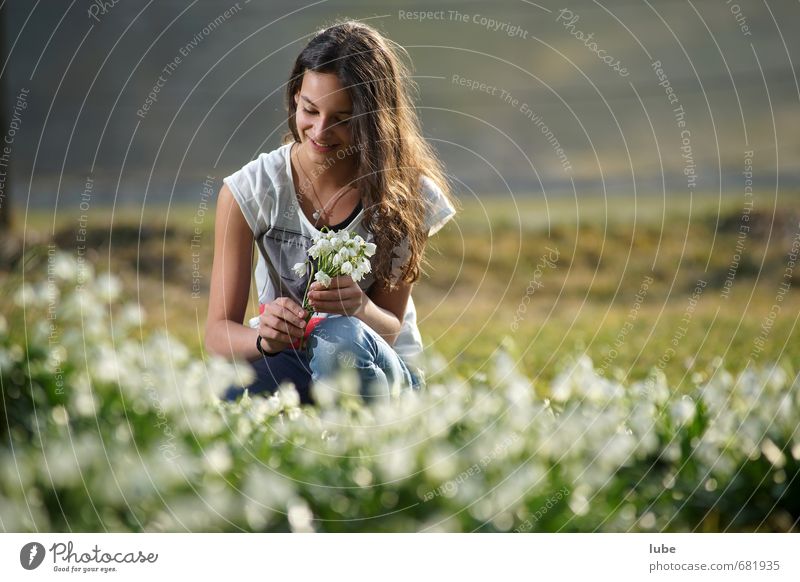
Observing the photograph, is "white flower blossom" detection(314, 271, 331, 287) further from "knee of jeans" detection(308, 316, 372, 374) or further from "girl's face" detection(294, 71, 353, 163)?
"girl's face" detection(294, 71, 353, 163)

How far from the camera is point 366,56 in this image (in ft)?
5.23

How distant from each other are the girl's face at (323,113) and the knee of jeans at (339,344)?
0.31 m

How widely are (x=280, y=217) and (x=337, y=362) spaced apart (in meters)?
0.30

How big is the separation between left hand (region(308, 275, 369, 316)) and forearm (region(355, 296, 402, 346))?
114mm

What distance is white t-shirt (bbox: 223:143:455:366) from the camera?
1681 mm

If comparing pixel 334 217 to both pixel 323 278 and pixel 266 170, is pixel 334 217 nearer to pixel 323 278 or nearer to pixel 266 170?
pixel 266 170

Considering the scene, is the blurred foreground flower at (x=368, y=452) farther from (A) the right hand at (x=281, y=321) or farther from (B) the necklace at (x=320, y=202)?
(B) the necklace at (x=320, y=202)

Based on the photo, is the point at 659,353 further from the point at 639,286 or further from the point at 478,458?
the point at 478,458
